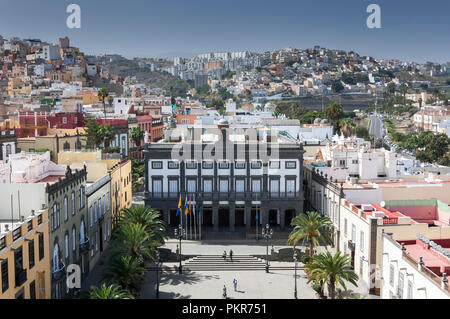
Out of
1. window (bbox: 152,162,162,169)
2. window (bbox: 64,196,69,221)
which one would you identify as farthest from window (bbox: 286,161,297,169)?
window (bbox: 64,196,69,221)

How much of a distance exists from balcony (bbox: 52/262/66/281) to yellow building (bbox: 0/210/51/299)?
0.99 metres

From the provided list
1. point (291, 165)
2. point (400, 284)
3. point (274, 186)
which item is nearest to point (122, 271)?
point (400, 284)

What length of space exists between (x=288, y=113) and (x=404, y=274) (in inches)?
5219

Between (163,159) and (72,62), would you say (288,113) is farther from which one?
(163,159)

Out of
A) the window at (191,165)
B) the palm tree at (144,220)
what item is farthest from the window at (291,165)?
the palm tree at (144,220)

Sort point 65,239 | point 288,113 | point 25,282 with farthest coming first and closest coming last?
point 288,113
point 65,239
point 25,282

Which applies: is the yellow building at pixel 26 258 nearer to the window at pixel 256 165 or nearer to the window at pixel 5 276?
the window at pixel 5 276

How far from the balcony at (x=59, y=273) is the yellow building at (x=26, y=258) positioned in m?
0.99

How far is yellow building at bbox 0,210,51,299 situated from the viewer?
72.3 feet

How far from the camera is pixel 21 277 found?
77.5 feet

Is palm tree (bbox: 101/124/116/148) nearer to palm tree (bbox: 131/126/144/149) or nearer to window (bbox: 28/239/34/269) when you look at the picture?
palm tree (bbox: 131/126/144/149)

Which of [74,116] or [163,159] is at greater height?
[74,116]
